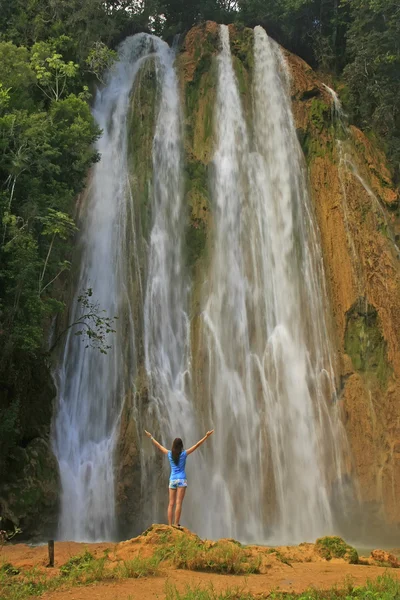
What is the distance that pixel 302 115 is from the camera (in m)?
21.4

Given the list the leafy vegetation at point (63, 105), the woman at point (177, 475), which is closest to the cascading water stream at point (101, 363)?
the leafy vegetation at point (63, 105)

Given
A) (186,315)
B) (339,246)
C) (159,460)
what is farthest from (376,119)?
(159,460)

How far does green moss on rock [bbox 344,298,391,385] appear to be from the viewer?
17266mm

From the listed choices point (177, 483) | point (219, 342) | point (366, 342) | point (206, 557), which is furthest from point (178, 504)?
point (366, 342)

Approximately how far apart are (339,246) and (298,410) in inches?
207

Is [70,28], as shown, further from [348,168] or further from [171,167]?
[348,168]

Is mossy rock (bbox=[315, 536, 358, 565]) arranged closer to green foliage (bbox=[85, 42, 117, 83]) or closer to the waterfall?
the waterfall

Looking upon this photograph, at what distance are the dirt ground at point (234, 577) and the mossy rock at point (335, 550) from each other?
0.37 feet

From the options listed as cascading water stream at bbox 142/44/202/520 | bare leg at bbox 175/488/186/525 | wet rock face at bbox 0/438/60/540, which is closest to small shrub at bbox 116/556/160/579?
bare leg at bbox 175/488/186/525

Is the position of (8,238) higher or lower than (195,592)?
higher

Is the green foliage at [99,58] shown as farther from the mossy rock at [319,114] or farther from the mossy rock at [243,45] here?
the mossy rock at [319,114]

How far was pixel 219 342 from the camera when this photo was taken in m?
17.1

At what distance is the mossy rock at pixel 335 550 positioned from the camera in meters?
8.55

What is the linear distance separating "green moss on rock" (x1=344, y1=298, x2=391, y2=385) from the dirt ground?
29.5 feet
